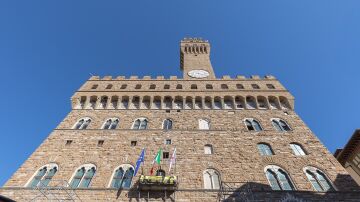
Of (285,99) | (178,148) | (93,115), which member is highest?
(285,99)

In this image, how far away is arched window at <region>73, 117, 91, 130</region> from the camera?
1533 centimetres

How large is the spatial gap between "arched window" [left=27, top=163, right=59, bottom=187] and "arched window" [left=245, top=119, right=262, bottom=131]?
Result: 11223 millimetres

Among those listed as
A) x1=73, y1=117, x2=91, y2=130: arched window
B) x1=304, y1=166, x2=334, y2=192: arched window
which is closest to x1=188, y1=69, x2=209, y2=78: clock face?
x1=73, y1=117, x2=91, y2=130: arched window

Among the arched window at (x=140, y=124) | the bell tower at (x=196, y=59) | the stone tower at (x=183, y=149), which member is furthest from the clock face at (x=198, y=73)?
the arched window at (x=140, y=124)

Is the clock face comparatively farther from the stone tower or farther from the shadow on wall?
the shadow on wall

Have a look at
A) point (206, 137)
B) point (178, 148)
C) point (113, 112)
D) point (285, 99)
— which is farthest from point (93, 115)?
point (285, 99)

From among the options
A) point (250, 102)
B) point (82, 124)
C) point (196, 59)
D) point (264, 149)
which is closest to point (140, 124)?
point (82, 124)

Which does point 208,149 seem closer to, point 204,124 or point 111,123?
point 204,124

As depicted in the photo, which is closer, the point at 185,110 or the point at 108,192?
the point at 108,192

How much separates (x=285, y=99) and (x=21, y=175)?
16.9m

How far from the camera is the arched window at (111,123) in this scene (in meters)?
15.4

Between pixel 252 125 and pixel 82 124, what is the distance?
11015mm

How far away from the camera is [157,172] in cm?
1166

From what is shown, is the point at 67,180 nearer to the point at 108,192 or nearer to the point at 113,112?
the point at 108,192
